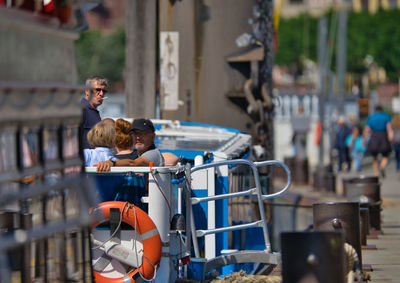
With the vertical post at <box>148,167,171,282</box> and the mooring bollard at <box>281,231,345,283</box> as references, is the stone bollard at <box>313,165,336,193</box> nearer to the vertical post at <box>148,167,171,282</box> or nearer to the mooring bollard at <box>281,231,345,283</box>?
the vertical post at <box>148,167,171,282</box>

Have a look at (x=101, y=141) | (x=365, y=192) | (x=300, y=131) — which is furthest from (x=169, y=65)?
(x=300, y=131)

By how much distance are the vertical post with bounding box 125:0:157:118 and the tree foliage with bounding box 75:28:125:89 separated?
67706 mm

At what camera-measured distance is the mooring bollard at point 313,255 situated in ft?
15.2

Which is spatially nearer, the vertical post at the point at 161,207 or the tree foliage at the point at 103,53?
the vertical post at the point at 161,207

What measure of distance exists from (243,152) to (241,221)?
67 centimetres

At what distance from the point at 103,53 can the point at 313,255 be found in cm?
7659

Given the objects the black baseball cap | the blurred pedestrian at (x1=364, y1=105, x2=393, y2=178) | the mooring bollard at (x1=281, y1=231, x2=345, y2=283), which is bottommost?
the mooring bollard at (x1=281, y1=231, x2=345, y2=283)

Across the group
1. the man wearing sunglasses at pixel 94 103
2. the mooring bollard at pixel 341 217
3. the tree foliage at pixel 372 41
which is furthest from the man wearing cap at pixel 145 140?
the tree foliage at pixel 372 41

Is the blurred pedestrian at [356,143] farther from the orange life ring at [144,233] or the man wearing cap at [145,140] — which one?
the orange life ring at [144,233]

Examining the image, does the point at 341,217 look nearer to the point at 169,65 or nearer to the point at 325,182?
the point at 169,65

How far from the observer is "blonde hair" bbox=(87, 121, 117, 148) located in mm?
6562

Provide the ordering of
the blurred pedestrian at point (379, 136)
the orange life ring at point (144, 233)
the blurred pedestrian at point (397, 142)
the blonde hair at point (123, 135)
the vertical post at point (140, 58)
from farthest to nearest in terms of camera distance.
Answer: the blurred pedestrian at point (397, 142) < the blurred pedestrian at point (379, 136) < the vertical post at point (140, 58) < the blonde hair at point (123, 135) < the orange life ring at point (144, 233)

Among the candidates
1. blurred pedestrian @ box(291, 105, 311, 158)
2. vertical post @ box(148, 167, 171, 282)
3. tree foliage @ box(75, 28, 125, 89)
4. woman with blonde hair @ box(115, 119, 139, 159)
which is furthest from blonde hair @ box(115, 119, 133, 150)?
tree foliage @ box(75, 28, 125, 89)

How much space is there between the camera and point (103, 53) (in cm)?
8025
